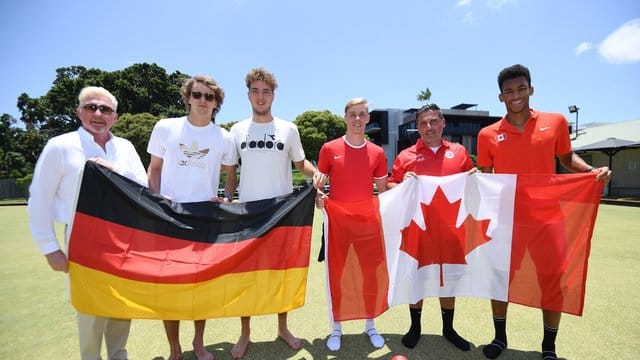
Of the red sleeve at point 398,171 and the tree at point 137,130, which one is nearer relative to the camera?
the red sleeve at point 398,171

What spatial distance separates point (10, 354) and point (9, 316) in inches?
49.6

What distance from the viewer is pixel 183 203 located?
10.2ft

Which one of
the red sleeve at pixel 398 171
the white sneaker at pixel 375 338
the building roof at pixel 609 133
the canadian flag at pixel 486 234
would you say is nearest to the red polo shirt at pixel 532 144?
the canadian flag at pixel 486 234

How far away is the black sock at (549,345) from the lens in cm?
304

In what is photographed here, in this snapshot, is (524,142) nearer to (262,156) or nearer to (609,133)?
(262,156)

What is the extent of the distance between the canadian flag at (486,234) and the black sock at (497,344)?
0.28 meters

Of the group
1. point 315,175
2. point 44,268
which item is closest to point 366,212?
point 315,175

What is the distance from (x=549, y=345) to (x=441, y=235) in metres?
1.39

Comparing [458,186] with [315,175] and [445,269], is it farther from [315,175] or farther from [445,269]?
[315,175]

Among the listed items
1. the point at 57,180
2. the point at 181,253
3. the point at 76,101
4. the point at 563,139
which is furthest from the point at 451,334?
the point at 76,101

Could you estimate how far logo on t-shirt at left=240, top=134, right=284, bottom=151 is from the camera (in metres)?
3.37

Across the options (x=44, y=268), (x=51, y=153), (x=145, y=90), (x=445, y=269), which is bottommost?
(x=44, y=268)

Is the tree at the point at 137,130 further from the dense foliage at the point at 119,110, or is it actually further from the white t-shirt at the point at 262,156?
the white t-shirt at the point at 262,156

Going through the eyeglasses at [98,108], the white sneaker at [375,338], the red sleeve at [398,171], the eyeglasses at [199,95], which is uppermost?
the eyeglasses at [199,95]
